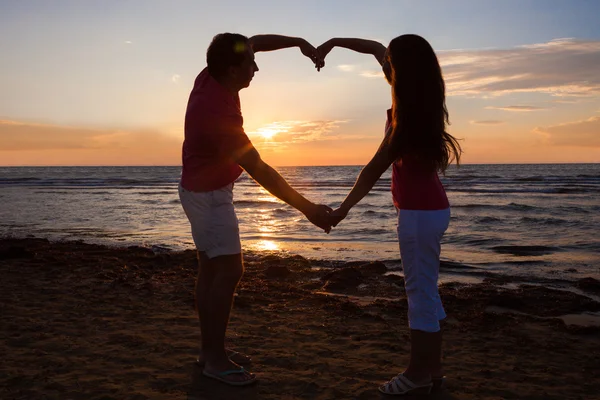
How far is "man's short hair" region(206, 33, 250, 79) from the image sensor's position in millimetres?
3166

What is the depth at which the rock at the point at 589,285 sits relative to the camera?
678cm

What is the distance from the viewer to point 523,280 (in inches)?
295

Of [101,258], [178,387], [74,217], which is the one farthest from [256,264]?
[74,217]

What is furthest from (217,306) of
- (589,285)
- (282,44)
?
(589,285)

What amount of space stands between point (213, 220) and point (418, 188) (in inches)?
50.7

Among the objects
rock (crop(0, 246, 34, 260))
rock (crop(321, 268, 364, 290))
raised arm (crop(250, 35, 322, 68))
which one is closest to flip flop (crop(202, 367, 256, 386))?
raised arm (crop(250, 35, 322, 68))

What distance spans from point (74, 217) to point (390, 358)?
1475 cm

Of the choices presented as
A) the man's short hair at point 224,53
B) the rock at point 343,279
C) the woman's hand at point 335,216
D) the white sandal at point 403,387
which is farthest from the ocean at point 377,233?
the man's short hair at point 224,53

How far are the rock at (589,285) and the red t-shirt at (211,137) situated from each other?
5760 millimetres

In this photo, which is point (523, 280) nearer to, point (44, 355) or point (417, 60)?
point (417, 60)

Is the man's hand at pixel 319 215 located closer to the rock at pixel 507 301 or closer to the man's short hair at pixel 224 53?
the man's short hair at pixel 224 53

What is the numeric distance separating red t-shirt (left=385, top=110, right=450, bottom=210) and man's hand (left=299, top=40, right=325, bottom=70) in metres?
1.78

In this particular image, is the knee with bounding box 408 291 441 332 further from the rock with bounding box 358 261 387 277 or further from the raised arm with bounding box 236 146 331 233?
the rock with bounding box 358 261 387 277

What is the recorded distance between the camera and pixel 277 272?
7.44 metres
